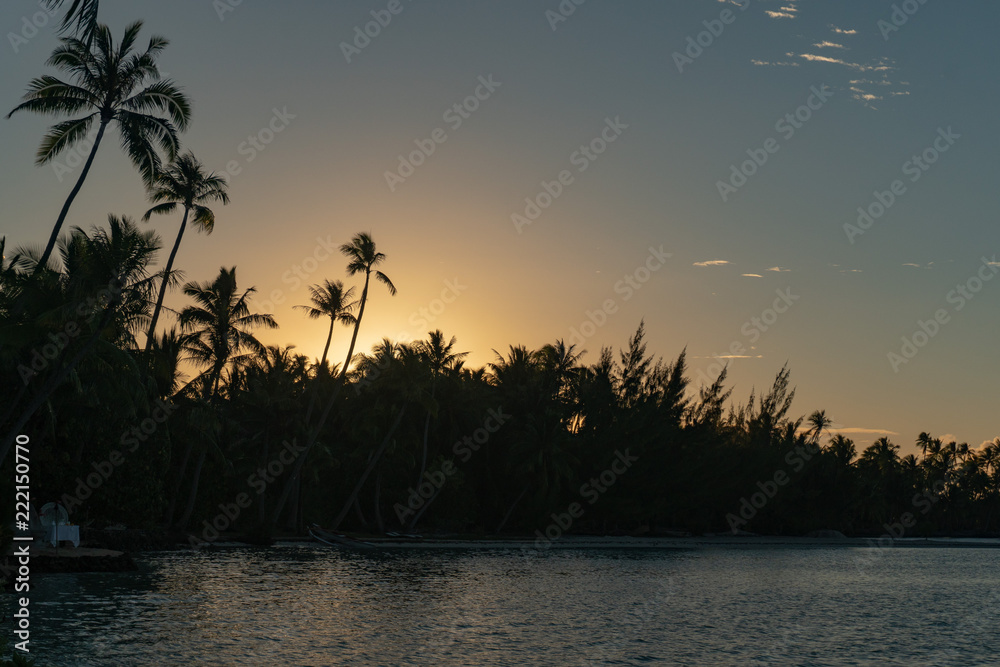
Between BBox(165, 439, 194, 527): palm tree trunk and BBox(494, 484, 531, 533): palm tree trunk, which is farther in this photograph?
BBox(494, 484, 531, 533): palm tree trunk

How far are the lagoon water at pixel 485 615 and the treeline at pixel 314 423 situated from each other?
282 inches

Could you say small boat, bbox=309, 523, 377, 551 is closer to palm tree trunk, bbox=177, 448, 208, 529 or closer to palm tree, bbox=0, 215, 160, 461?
palm tree trunk, bbox=177, 448, 208, 529

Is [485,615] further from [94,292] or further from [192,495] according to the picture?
[192,495]

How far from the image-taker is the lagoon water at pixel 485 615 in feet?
60.7

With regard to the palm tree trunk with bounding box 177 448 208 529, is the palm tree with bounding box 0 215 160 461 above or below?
above

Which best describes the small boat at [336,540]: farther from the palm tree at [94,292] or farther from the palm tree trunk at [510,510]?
the palm tree at [94,292]

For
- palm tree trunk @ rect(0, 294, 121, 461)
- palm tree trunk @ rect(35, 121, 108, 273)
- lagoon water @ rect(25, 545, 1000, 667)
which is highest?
palm tree trunk @ rect(35, 121, 108, 273)

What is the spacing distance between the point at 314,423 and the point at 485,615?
129 ft

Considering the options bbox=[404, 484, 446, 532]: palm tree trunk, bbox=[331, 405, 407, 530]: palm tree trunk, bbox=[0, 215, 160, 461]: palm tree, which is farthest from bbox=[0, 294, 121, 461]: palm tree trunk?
bbox=[404, 484, 446, 532]: palm tree trunk

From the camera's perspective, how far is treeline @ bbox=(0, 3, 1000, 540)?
30422 millimetres

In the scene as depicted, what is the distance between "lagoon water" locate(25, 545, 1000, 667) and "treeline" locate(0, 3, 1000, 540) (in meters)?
7.15

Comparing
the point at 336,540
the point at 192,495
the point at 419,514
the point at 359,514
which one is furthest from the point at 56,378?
the point at 419,514

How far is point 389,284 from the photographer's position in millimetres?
57500

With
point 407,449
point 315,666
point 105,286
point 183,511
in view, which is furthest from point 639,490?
point 315,666
